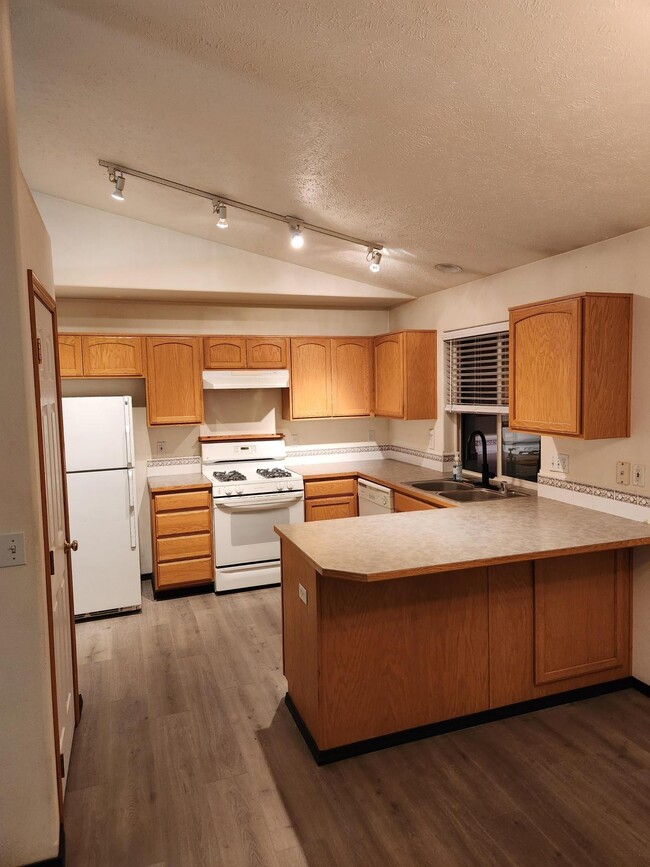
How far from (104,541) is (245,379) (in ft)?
5.57

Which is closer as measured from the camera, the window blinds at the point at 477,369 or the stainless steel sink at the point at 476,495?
the stainless steel sink at the point at 476,495

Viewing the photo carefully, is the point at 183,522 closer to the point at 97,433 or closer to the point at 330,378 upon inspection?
the point at 97,433

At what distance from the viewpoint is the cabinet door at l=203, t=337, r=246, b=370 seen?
486cm

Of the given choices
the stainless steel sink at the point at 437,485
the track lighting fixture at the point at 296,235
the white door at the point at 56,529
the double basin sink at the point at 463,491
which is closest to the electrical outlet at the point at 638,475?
the double basin sink at the point at 463,491

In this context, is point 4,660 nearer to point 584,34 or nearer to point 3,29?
point 3,29

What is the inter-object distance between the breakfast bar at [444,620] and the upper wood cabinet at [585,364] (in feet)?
1.73

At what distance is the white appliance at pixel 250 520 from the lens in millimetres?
4598

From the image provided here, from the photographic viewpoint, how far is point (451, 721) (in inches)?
107

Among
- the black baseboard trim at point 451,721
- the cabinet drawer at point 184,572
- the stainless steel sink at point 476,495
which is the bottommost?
the black baseboard trim at point 451,721

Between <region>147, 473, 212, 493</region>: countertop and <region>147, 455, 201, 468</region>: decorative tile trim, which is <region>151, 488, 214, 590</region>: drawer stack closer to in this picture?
<region>147, 473, 212, 493</region>: countertop

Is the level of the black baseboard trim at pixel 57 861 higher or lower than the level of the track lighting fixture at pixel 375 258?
lower

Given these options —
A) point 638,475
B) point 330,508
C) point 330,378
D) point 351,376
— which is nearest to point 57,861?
point 638,475

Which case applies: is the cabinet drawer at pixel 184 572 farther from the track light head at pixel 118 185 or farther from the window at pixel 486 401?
the track light head at pixel 118 185

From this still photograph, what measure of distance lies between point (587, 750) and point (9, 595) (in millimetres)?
2438
